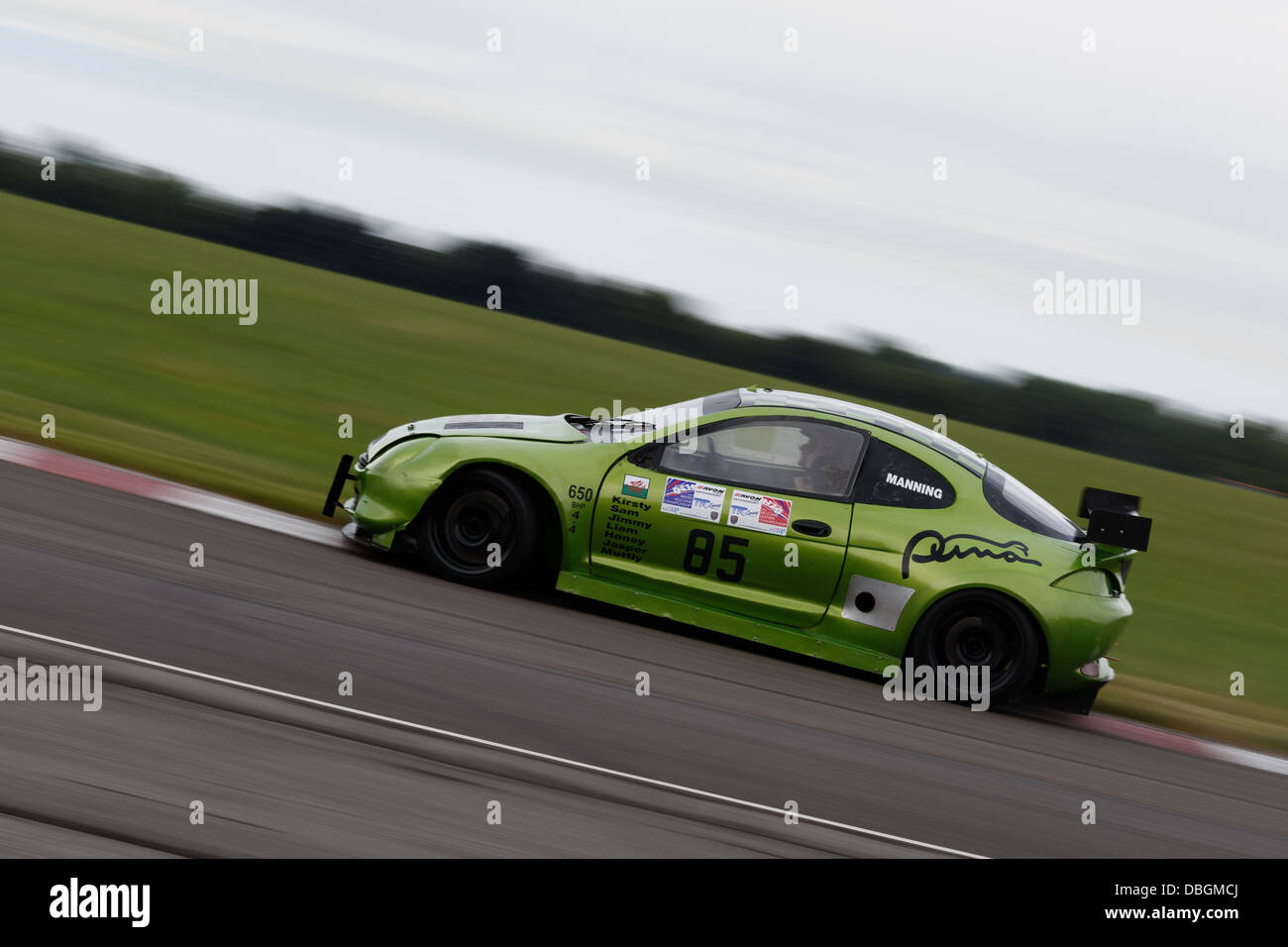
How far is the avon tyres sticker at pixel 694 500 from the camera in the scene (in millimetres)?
7195

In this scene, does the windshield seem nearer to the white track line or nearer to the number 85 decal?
the number 85 decal

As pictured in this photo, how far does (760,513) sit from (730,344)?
106ft

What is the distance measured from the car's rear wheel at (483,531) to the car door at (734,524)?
0.44 meters

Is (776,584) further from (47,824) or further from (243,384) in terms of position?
(243,384)

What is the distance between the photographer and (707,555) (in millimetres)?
7180
